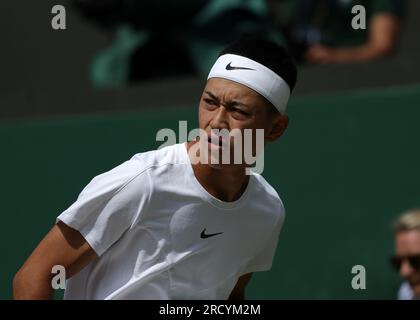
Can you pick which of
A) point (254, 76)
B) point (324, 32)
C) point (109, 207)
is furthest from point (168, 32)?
point (109, 207)

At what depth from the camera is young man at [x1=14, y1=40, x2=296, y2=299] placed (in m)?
2.82

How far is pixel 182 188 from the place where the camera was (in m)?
2.98

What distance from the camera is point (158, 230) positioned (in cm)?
297

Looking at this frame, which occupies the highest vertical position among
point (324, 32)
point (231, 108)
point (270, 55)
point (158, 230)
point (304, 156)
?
point (324, 32)

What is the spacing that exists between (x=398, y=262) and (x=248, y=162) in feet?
4.88

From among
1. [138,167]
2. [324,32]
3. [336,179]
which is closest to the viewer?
[138,167]

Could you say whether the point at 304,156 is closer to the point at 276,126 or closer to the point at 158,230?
the point at 276,126

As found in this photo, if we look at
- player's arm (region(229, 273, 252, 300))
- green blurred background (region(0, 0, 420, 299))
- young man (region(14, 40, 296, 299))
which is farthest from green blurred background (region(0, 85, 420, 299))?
young man (region(14, 40, 296, 299))

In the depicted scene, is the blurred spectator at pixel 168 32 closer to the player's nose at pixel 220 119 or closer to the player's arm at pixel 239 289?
the player's arm at pixel 239 289

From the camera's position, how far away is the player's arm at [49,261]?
277 centimetres

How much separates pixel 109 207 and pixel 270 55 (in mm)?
684

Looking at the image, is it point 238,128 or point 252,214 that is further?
point 252,214
